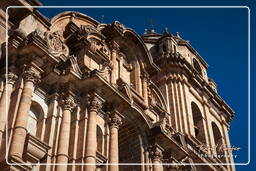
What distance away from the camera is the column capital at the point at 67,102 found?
17.5 meters

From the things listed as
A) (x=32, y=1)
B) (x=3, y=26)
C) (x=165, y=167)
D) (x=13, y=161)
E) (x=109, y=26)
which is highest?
(x=109, y=26)

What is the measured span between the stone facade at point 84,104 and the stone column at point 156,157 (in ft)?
0.13

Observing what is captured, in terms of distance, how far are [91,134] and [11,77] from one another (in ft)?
10.5

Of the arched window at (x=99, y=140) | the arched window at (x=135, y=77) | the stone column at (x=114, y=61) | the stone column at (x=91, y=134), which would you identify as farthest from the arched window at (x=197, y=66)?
the stone column at (x=91, y=134)

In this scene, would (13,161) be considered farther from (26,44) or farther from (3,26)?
(3,26)

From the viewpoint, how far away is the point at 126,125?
69.2ft

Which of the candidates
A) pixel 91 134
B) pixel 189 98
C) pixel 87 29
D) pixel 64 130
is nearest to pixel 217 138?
pixel 189 98

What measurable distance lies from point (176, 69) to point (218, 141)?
5228 millimetres

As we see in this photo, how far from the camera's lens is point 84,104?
60.0ft

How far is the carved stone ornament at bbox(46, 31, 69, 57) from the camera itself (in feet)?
61.8

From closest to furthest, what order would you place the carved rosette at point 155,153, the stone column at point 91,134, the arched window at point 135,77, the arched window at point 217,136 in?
the stone column at point 91,134 < the carved rosette at point 155,153 < the arched window at point 135,77 < the arched window at point 217,136

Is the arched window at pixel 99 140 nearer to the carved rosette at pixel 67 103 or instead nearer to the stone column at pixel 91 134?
the stone column at pixel 91 134

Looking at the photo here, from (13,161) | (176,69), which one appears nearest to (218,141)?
(176,69)

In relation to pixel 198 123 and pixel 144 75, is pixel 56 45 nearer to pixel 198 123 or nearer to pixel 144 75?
pixel 144 75
